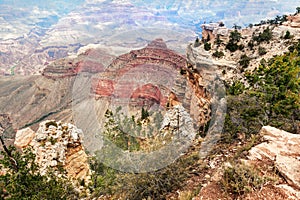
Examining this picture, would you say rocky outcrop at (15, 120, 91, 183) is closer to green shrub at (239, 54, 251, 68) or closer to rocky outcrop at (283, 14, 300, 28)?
green shrub at (239, 54, 251, 68)

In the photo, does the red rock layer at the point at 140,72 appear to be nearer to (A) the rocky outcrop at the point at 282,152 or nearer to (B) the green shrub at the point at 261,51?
(B) the green shrub at the point at 261,51

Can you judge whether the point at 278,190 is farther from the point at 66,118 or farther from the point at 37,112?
the point at 37,112

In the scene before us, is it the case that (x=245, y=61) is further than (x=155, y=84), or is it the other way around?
(x=155, y=84)


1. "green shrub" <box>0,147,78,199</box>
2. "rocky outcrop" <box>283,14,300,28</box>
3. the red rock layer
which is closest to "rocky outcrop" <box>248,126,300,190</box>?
"green shrub" <box>0,147,78,199</box>

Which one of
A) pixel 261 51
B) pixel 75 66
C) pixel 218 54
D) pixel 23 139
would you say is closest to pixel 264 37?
pixel 261 51

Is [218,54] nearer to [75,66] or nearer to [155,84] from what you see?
[155,84]

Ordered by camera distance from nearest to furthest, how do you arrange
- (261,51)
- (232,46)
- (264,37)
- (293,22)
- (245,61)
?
1. (245,61)
2. (261,51)
3. (264,37)
4. (232,46)
5. (293,22)

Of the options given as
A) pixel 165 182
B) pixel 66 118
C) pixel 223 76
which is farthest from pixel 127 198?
pixel 66 118
